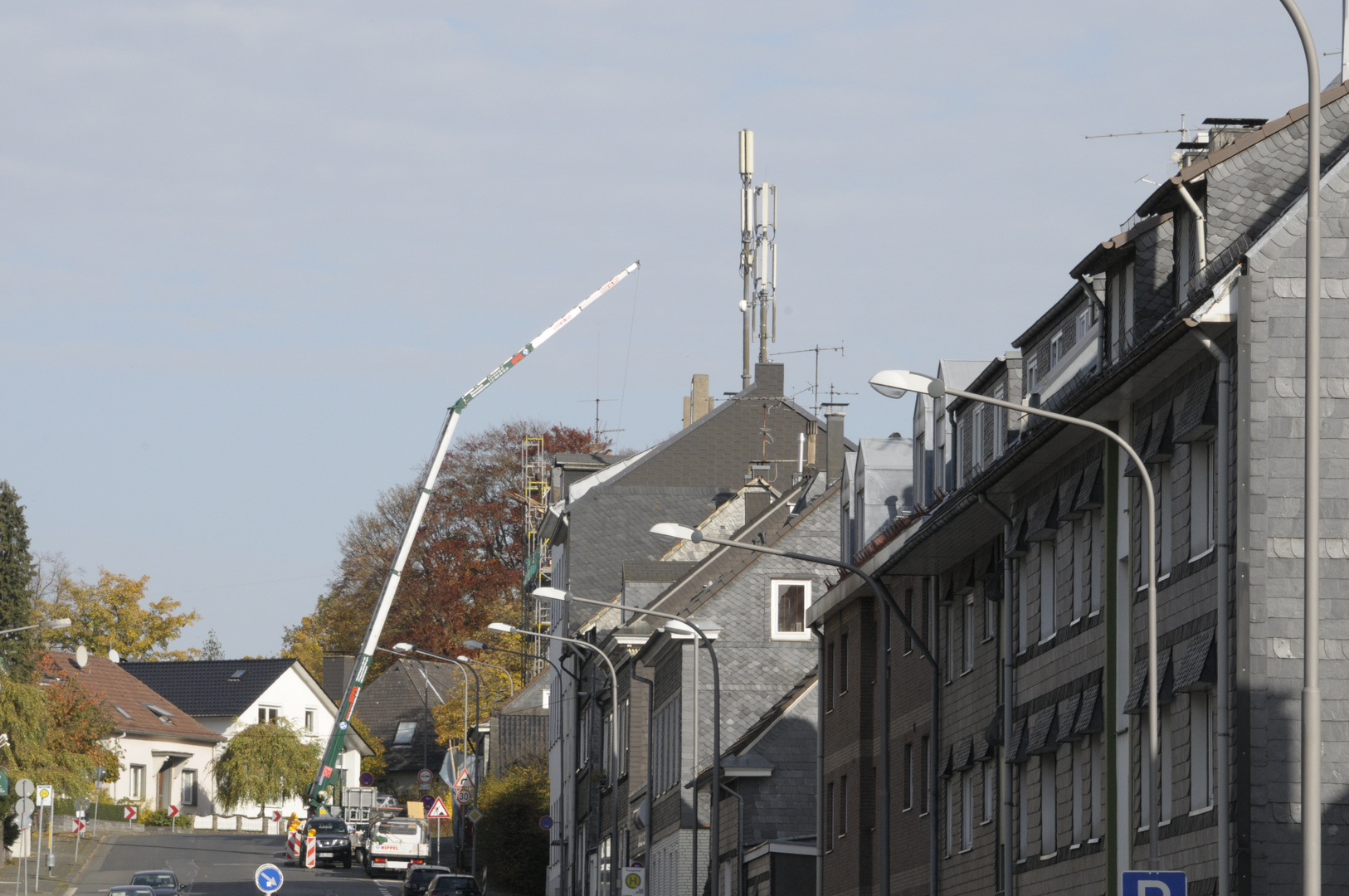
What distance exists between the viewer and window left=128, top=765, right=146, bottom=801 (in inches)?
4033

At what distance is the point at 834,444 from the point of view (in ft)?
188

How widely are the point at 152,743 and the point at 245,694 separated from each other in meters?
7.86

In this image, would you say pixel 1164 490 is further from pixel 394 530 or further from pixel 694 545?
pixel 394 530

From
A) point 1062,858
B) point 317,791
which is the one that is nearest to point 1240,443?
point 1062,858

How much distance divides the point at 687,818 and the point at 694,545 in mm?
14913

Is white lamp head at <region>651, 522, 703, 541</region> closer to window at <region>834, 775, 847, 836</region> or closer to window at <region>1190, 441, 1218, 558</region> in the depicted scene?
window at <region>834, 775, 847, 836</region>

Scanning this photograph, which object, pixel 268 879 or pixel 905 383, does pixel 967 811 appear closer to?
pixel 268 879

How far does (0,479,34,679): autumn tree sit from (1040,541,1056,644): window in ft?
175

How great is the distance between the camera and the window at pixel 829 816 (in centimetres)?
4062

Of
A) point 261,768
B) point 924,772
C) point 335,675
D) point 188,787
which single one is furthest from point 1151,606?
point 335,675

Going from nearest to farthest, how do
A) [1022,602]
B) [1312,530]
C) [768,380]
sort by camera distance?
[1312,530]
[1022,602]
[768,380]

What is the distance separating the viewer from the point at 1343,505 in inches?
827

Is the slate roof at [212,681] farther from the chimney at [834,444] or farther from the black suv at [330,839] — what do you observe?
the chimney at [834,444]

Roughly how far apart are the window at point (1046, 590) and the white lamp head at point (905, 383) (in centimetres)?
840
